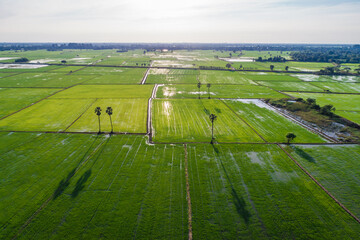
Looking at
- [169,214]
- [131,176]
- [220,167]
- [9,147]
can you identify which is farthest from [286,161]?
[9,147]

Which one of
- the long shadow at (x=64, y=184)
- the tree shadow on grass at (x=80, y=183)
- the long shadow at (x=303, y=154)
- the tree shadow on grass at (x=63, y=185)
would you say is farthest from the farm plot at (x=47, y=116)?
the long shadow at (x=303, y=154)

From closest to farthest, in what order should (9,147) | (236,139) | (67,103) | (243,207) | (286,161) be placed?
(243,207), (286,161), (9,147), (236,139), (67,103)

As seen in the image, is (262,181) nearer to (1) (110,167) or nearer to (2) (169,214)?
(2) (169,214)

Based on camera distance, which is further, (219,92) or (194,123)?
(219,92)

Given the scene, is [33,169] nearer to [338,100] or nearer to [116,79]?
[116,79]

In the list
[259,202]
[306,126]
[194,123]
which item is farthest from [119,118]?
[306,126]

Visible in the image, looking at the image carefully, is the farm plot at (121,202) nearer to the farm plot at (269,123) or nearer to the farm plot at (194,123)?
the farm plot at (194,123)
